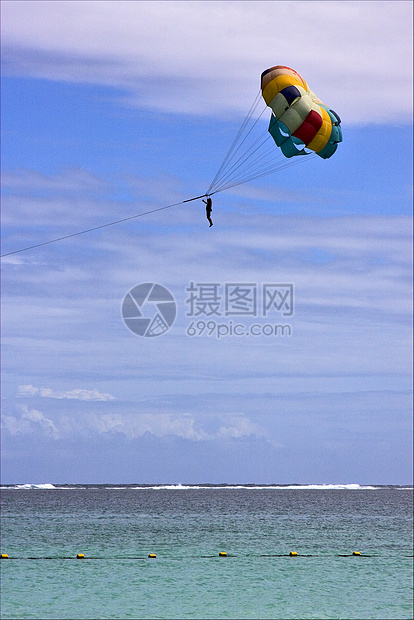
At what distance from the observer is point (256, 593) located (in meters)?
37.1

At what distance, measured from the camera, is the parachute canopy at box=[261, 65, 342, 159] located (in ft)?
93.9

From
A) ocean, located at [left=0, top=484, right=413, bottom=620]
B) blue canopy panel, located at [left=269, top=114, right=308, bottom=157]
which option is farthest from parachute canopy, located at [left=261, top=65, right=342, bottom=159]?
ocean, located at [left=0, top=484, right=413, bottom=620]

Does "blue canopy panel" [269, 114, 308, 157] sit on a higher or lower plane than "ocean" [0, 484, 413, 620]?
higher

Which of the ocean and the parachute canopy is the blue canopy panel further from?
the ocean

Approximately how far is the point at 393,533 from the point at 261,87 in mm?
49727

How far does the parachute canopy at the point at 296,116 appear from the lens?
2861 cm

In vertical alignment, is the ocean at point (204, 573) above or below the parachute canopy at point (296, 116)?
below

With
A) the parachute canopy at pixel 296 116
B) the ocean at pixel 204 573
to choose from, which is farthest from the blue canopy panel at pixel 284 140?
the ocean at pixel 204 573

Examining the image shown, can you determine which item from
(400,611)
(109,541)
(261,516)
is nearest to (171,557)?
(109,541)

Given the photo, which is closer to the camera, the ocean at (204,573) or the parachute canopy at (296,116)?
the parachute canopy at (296,116)

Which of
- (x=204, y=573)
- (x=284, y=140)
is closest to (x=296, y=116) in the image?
(x=284, y=140)

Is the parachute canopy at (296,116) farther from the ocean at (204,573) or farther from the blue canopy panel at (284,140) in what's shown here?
the ocean at (204,573)

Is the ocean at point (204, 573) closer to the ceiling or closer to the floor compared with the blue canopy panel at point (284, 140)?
closer to the floor

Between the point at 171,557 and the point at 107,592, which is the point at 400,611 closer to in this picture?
the point at 107,592
